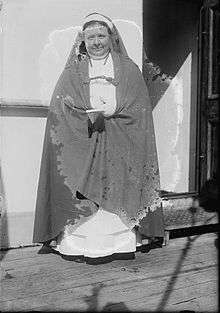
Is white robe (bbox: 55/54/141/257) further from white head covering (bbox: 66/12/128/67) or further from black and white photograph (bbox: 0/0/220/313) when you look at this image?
white head covering (bbox: 66/12/128/67)

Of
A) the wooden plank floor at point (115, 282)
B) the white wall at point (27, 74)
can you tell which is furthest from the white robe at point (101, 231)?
the white wall at point (27, 74)

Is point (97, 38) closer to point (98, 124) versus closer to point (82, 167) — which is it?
point (98, 124)

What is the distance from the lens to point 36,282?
3.70 meters

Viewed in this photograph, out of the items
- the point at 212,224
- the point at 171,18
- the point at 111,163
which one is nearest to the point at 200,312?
the point at 111,163

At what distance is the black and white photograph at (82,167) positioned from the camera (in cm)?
392

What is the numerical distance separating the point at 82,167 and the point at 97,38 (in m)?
1.20

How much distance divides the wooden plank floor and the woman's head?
1977mm

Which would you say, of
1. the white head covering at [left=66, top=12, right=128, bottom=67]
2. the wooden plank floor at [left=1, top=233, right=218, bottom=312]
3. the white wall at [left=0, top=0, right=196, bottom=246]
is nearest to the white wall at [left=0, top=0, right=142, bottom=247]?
the white wall at [left=0, top=0, right=196, bottom=246]

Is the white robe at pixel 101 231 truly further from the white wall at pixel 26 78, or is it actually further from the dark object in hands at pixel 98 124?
the white wall at pixel 26 78

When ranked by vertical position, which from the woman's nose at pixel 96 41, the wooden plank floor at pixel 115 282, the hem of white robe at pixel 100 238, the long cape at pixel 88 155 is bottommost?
the wooden plank floor at pixel 115 282

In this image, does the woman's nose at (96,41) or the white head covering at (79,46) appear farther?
the white head covering at (79,46)

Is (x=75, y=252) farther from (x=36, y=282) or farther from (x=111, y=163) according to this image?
(x=111, y=163)

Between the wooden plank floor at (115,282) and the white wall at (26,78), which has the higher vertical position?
the white wall at (26,78)

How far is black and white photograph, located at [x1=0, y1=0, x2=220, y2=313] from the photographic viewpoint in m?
3.92
